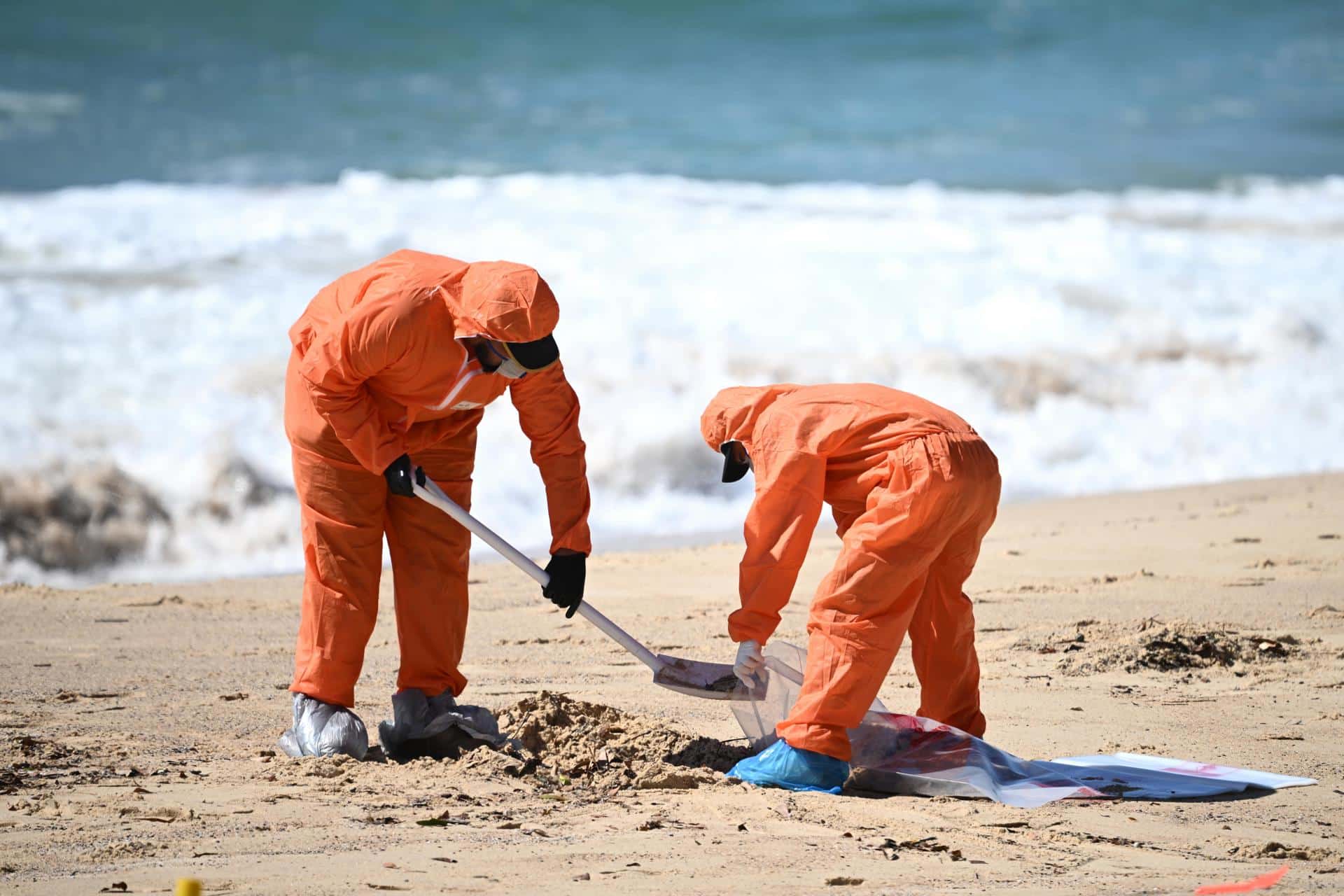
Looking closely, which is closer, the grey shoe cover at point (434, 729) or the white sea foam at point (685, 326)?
the grey shoe cover at point (434, 729)

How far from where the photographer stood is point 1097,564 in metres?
6.80

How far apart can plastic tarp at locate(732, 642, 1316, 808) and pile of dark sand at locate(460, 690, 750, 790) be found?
0.20m

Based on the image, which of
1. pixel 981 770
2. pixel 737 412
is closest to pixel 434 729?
pixel 737 412

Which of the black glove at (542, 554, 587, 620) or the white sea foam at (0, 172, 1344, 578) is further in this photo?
the white sea foam at (0, 172, 1344, 578)

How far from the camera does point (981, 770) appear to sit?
383 centimetres

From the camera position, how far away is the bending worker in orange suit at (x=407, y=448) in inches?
151

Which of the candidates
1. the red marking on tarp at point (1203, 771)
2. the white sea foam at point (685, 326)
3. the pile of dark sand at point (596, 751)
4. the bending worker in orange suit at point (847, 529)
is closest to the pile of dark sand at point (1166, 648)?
the red marking on tarp at point (1203, 771)

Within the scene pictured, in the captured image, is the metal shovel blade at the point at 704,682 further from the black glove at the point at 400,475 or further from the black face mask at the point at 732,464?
the black glove at the point at 400,475

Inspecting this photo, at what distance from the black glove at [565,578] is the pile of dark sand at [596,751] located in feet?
1.06

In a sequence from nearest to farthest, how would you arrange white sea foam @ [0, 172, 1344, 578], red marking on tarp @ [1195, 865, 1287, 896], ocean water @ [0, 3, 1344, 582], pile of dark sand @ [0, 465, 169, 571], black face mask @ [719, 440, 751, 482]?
red marking on tarp @ [1195, 865, 1287, 896] → black face mask @ [719, 440, 751, 482] → pile of dark sand @ [0, 465, 169, 571] → white sea foam @ [0, 172, 1344, 578] → ocean water @ [0, 3, 1344, 582]

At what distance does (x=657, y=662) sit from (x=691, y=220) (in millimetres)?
13605

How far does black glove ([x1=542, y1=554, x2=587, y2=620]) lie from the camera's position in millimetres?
4109

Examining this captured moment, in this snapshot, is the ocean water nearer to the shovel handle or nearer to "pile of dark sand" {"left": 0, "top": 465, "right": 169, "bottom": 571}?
"pile of dark sand" {"left": 0, "top": 465, "right": 169, "bottom": 571}

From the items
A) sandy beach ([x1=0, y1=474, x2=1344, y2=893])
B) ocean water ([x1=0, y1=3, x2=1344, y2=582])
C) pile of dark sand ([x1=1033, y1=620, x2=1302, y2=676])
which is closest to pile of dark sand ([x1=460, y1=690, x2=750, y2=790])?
sandy beach ([x1=0, y1=474, x2=1344, y2=893])
